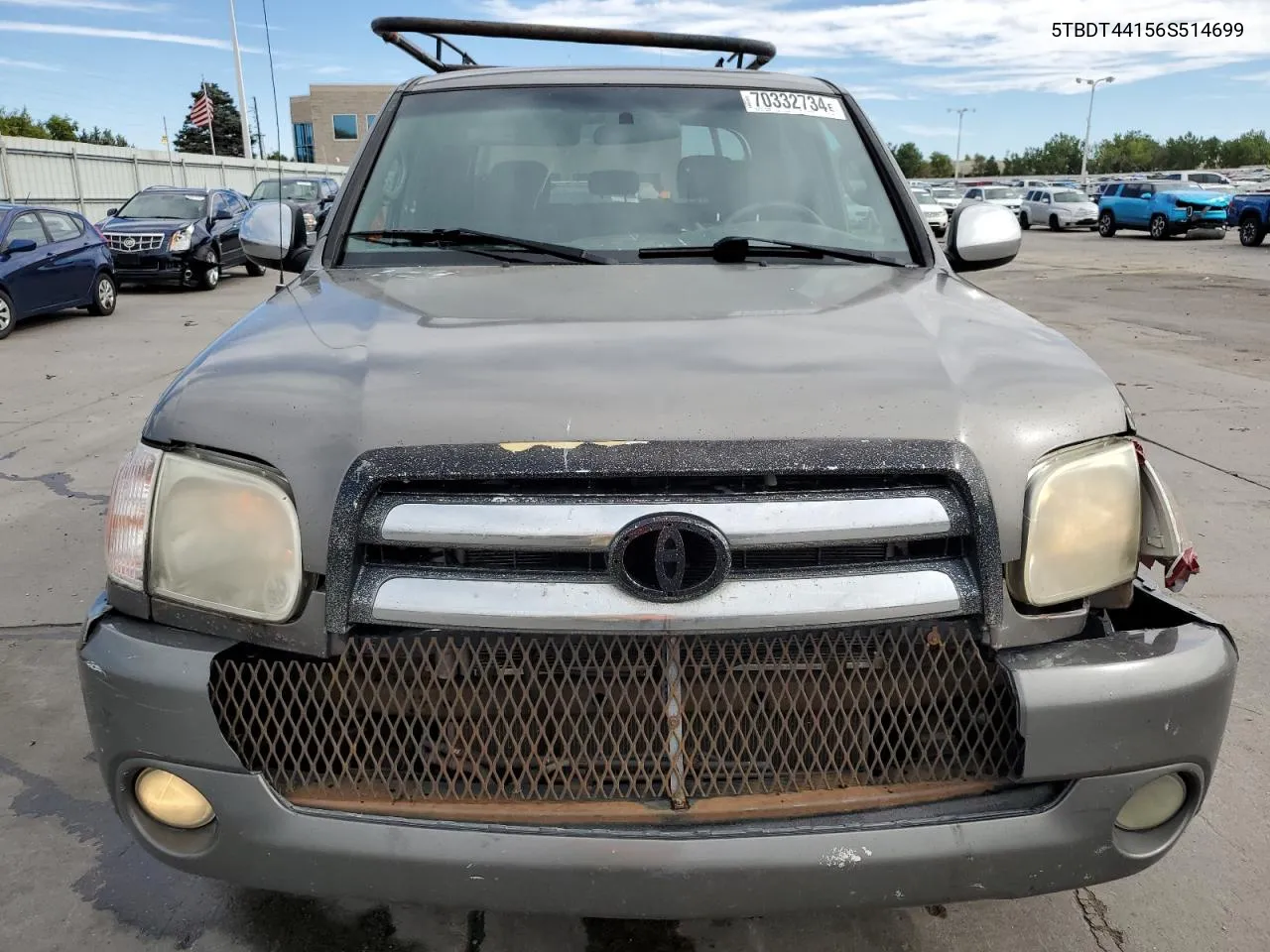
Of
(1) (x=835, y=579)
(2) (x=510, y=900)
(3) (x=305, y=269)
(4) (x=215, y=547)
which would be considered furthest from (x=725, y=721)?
(3) (x=305, y=269)

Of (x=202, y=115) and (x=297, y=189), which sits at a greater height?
(x=202, y=115)

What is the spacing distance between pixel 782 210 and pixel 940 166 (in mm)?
121668

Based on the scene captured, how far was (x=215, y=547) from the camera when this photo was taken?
1.74m

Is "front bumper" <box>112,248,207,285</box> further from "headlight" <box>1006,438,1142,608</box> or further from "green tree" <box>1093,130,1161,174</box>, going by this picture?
"green tree" <box>1093,130,1161,174</box>

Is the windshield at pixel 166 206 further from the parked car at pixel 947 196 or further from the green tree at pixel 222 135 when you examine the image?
the green tree at pixel 222 135

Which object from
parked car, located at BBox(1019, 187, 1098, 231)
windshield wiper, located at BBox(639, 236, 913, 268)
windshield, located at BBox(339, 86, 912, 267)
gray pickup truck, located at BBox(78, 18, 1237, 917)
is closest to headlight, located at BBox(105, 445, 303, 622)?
gray pickup truck, located at BBox(78, 18, 1237, 917)

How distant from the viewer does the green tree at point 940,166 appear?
11350 cm

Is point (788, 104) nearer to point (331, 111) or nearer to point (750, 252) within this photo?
point (750, 252)

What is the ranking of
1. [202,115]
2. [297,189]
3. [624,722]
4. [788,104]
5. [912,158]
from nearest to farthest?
[624,722], [788,104], [202,115], [297,189], [912,158]

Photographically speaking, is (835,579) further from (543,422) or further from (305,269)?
(305,269)

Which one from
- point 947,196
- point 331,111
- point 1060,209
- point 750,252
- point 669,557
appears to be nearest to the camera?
point 669,557

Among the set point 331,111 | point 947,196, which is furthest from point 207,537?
point 331,111

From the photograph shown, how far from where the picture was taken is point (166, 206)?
17.5 m

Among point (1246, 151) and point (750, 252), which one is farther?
point (1246, 151)
